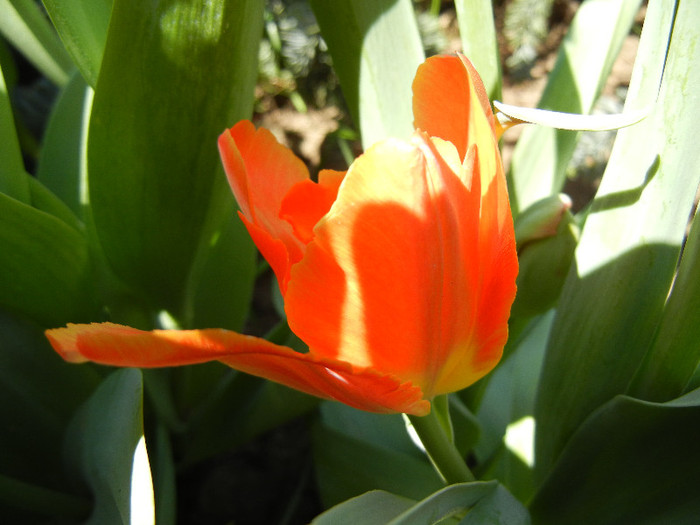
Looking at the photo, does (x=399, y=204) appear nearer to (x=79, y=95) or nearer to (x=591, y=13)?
(x=591, y=13)

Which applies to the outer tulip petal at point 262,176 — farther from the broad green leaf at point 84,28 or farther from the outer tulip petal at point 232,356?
the broad green leaf at point 84,28

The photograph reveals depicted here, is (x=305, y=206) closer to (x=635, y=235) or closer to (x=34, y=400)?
(x=635, y=235)

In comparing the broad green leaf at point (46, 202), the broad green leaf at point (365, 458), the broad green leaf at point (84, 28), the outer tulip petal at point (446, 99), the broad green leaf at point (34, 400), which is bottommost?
the broad green leaf at point (365, 458)

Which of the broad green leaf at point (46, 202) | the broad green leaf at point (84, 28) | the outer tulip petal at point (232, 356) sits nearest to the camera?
the outer tulip petal at point (232, 356)

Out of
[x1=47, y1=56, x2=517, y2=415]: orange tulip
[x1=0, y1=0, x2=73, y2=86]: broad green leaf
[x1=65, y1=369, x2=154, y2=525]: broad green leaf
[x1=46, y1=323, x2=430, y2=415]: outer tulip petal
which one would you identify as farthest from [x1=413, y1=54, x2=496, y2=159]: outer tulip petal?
[x1=0, y1=0, x2=73, y2=86]: broad green leaf

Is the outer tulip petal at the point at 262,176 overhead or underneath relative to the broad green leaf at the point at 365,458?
overhead

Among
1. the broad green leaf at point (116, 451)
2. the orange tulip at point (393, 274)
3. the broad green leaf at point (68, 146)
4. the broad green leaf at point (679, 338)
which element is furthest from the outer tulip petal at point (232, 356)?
the broad green leaf at point (68, 146)

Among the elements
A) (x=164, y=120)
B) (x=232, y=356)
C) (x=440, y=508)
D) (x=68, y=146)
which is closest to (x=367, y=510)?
(x=440, y=508)
